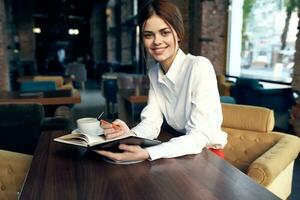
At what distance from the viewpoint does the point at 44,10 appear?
15938 millimetres

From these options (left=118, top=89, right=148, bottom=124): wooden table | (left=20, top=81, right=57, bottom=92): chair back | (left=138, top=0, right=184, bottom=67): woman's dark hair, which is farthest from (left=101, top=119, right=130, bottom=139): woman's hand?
(left=20, top=81, right=57, bottom=92): chair back

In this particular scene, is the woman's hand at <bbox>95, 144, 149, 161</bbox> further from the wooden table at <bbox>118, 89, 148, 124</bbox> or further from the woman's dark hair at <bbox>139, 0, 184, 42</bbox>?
the wooden table at <bbox>118, 89, 148, 124</bbox>

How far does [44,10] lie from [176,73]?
16.2 metres

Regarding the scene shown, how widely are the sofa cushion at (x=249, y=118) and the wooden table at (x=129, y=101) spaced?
1.48 metres

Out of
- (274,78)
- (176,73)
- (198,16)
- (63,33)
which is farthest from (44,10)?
(176,73)

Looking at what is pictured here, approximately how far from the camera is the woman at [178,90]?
127 cm

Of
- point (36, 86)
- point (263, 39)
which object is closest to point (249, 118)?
point (36, 86)

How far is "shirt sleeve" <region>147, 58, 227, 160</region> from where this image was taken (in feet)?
4.05

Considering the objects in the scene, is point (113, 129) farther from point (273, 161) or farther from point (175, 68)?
point (273, 161)

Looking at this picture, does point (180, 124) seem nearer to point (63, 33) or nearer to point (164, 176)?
point (164, 176)

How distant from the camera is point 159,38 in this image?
1.35 meters

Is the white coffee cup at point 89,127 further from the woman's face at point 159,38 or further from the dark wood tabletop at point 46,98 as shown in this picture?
the dark wood tabletop at point 46,98

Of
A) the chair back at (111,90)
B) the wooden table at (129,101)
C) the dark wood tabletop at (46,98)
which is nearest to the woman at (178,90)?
the wooden table at (129,101)

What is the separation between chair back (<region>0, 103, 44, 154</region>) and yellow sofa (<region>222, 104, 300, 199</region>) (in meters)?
1.55
